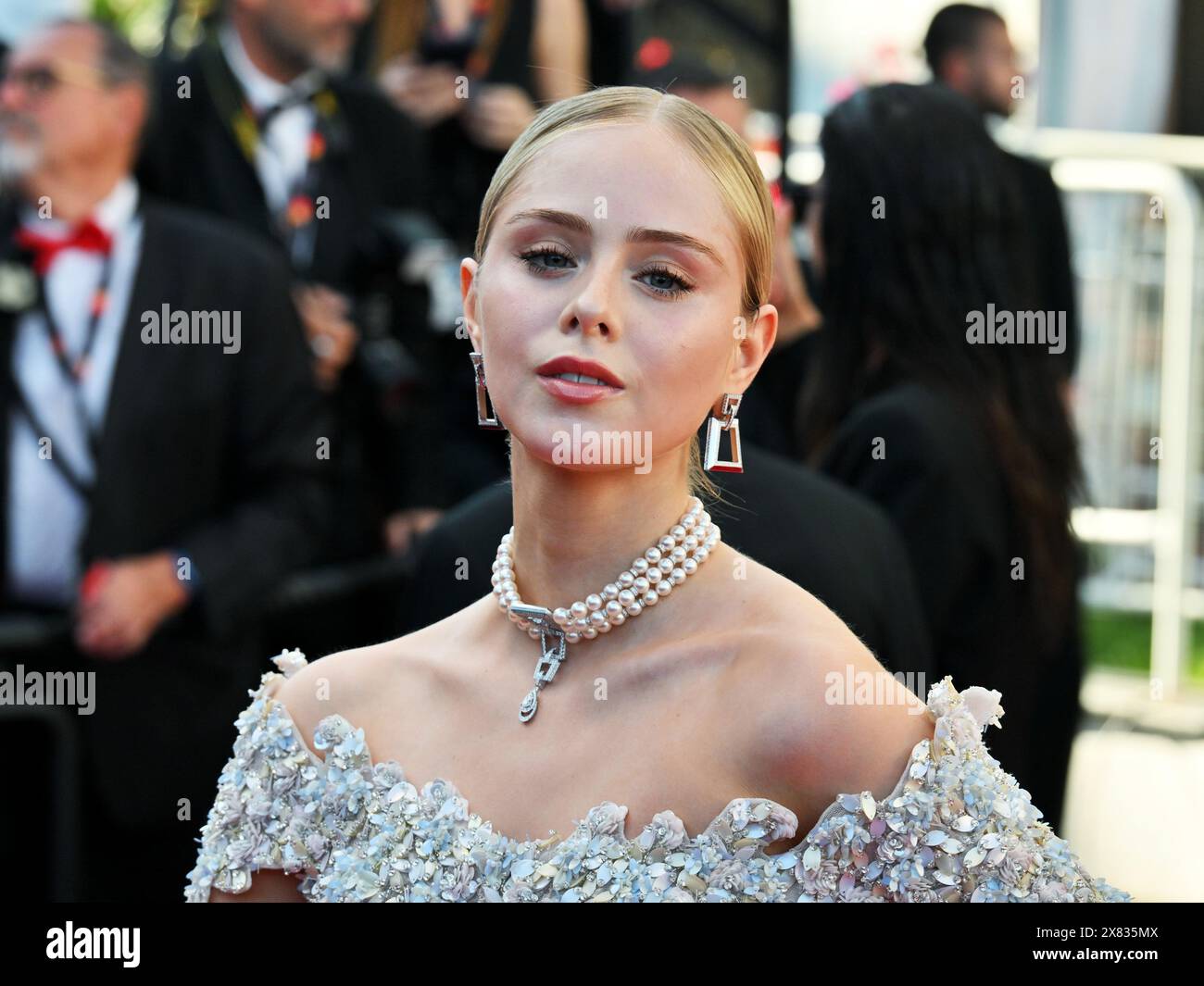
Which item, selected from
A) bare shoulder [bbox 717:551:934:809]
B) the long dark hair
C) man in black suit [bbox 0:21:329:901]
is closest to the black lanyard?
man in black suit [bbox 0:21:329:901]

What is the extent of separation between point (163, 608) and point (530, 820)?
1.77 meters

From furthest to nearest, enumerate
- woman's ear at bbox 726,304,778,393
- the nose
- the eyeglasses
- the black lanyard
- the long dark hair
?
1. the eyeglasses
2. the black lanyard
3. the long dark hair
4. woman's ear at bbox 726,304,778,393
5. the nose


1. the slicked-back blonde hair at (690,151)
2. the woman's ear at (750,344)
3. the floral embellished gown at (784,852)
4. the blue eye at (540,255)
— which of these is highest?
the slicked-back blonde hair at (690,151)

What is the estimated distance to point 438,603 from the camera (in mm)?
1790

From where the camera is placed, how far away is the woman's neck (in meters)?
1.44

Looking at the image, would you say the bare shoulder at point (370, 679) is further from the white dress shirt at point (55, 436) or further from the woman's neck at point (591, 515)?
the white dress shirt at point (55, 436)

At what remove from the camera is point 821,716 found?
1373 millimetres

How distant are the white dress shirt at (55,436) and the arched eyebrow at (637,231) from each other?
6.22 ft

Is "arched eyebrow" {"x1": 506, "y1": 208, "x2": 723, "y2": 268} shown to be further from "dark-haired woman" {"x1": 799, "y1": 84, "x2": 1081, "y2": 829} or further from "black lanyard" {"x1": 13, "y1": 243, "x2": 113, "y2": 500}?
"black lanyard" {"x1": 13, "y1": 243, "x2": 113, "y2": 500}

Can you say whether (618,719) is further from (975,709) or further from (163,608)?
(163,608)

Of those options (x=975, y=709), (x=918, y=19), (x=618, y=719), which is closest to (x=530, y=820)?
(x=618, y=719)

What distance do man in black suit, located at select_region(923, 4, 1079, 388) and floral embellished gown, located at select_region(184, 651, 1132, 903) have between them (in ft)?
6.95

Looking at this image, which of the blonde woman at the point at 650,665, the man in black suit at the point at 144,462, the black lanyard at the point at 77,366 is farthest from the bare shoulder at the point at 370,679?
the black lanyard at the point at 77,366

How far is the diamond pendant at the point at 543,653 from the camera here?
57.6 inches
